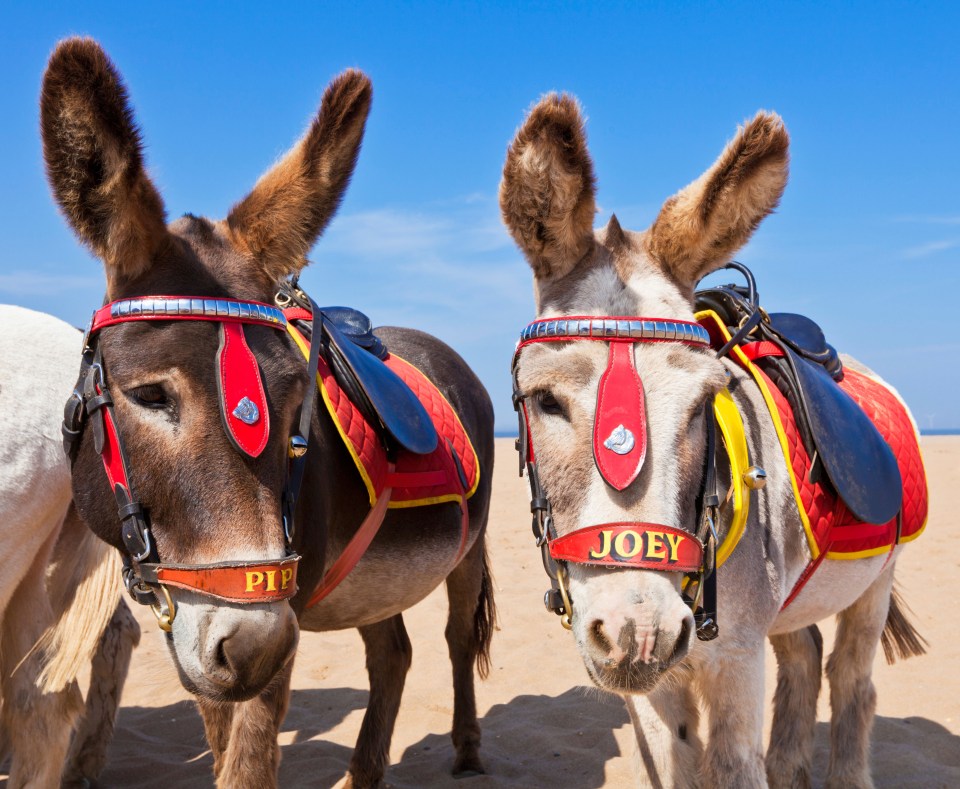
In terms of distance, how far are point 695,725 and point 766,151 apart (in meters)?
1.71

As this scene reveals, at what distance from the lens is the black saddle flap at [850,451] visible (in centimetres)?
262

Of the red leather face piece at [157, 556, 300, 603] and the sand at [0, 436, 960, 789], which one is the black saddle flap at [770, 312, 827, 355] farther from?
the red leather face piece at [157, 556, 300, 603]

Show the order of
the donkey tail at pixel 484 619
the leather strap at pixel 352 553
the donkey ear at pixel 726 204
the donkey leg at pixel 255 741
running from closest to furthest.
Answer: the donkey ear at pixel 726 204, the donkey leg at pixel 255 741, the leather strap at pixel 352 553, the donkey tail at pixel 484 619

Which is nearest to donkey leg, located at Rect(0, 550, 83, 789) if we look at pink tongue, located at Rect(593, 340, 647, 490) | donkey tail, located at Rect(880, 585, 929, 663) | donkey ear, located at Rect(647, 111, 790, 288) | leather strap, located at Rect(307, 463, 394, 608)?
leather strap, located at Rect(307, 463, 394, 608)

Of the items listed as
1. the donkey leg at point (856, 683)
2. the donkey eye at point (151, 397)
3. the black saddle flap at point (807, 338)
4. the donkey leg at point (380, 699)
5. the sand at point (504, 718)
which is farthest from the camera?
the sand at point (504, 718)

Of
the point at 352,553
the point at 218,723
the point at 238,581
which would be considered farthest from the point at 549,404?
the point at 218,723

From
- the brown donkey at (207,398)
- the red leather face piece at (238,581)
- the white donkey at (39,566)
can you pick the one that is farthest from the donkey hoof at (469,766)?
the red leather face piece at (238,581)

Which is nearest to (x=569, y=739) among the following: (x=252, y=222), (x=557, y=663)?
(x=557, y=663)

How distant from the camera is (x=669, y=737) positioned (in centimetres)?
259

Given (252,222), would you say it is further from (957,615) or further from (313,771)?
(957,615)

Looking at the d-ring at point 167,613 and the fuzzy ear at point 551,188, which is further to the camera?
the fuzzy ear at point 551,188

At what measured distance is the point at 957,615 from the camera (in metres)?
6.82

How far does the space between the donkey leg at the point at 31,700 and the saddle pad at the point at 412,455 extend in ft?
3.63

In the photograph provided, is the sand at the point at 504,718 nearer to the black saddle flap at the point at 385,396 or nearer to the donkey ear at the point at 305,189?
the black saddle flap at the point at 385,396
